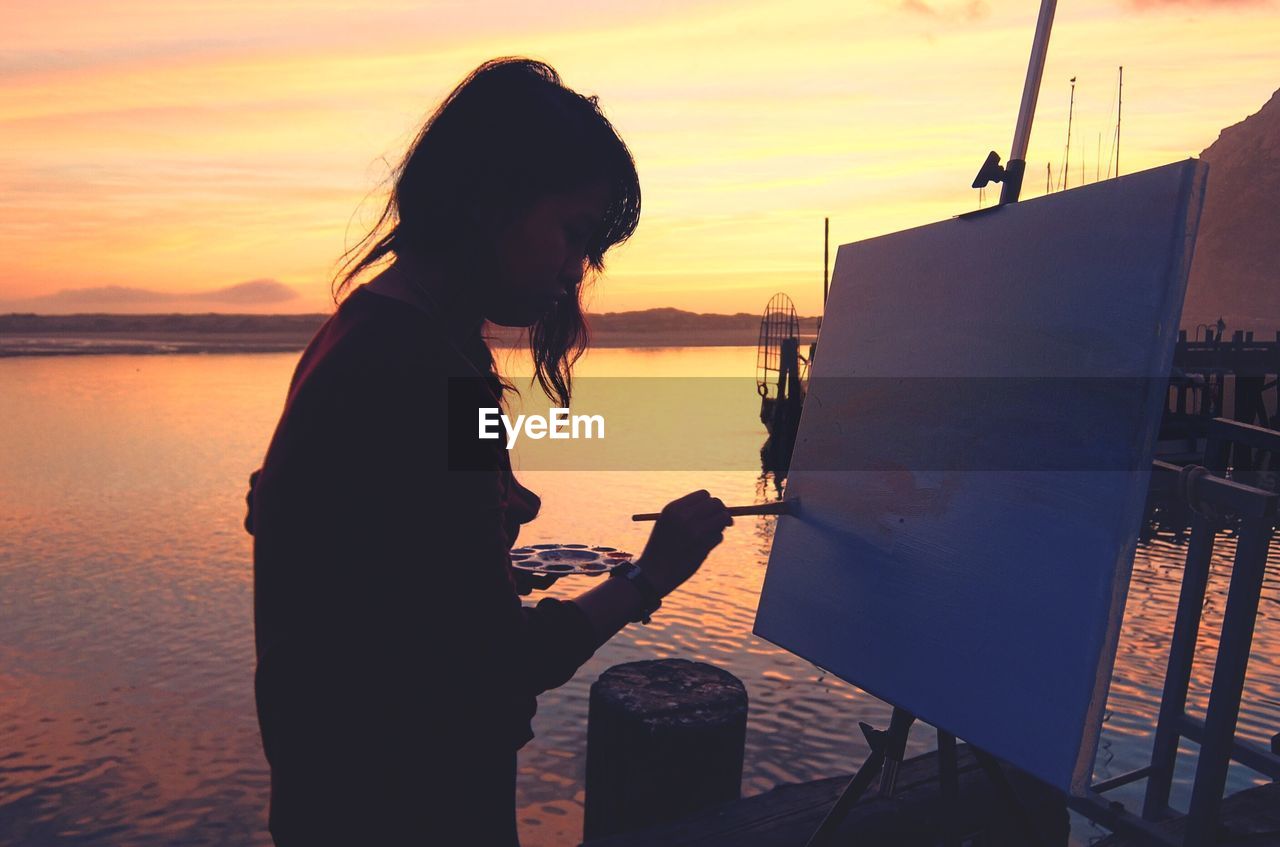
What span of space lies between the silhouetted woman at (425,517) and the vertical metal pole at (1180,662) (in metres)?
1.89

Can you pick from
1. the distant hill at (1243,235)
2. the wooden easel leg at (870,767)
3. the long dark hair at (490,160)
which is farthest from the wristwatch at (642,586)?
the distant hill at (1243,235)

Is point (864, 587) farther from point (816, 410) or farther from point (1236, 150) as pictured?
point (1236, 150)

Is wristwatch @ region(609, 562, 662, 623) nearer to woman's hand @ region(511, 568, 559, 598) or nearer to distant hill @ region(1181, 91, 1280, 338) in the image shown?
woman's hand @ region(511, 568, 559, 598)

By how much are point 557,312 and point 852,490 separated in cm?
102

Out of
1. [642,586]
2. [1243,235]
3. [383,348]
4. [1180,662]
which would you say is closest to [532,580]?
[642,586]

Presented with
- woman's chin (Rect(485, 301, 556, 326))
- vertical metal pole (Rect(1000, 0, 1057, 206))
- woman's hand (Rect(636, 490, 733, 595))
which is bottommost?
woman's hand (Rect(636, 490, 733, 595))

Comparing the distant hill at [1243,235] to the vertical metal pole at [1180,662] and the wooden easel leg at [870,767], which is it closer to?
the vertical metal pole at [1180,662]

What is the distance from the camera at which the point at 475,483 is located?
1.50 m

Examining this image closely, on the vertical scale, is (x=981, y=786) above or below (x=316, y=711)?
Answer: below

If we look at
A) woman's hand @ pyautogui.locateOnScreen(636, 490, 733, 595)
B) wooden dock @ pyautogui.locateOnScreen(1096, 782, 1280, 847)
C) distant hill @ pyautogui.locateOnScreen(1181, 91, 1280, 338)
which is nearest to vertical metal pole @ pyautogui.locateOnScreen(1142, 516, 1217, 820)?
wooden dock @ pyautogui.locateOnScreen(1096, 782, 1280, 847)

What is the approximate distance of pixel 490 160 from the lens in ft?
5.62

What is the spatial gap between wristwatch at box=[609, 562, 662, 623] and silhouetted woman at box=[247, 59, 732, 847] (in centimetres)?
12

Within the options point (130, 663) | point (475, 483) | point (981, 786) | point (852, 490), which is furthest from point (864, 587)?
point (130, 663)

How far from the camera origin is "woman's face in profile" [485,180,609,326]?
1.71m
